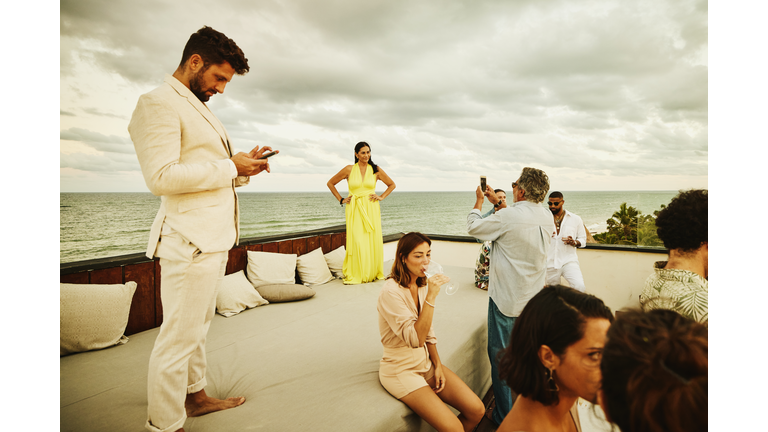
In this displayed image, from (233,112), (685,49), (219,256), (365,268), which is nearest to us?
(219,256)

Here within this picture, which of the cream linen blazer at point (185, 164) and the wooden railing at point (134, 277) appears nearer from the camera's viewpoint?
the cream linen blazer at point (185, 164)

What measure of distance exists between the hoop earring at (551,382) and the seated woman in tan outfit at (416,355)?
68cm

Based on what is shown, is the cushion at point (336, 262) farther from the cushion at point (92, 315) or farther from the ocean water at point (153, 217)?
the ocean water at point (153, 217)

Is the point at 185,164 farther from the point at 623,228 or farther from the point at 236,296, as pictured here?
the point at 623,228

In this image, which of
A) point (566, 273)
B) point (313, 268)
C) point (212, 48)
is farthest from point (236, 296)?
point (566, 273)

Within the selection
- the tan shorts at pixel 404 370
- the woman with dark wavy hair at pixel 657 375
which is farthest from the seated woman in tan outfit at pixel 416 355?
the woman with dark wavy hair at pixel 657 375

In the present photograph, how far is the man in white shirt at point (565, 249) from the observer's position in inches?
145

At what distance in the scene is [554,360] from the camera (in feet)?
2.86

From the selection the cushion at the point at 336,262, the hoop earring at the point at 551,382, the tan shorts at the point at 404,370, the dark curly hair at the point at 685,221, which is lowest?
the tan shorts at the point at 404,370

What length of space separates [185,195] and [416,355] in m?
1.25

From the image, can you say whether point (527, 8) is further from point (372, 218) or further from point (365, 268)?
point (365, 268)
